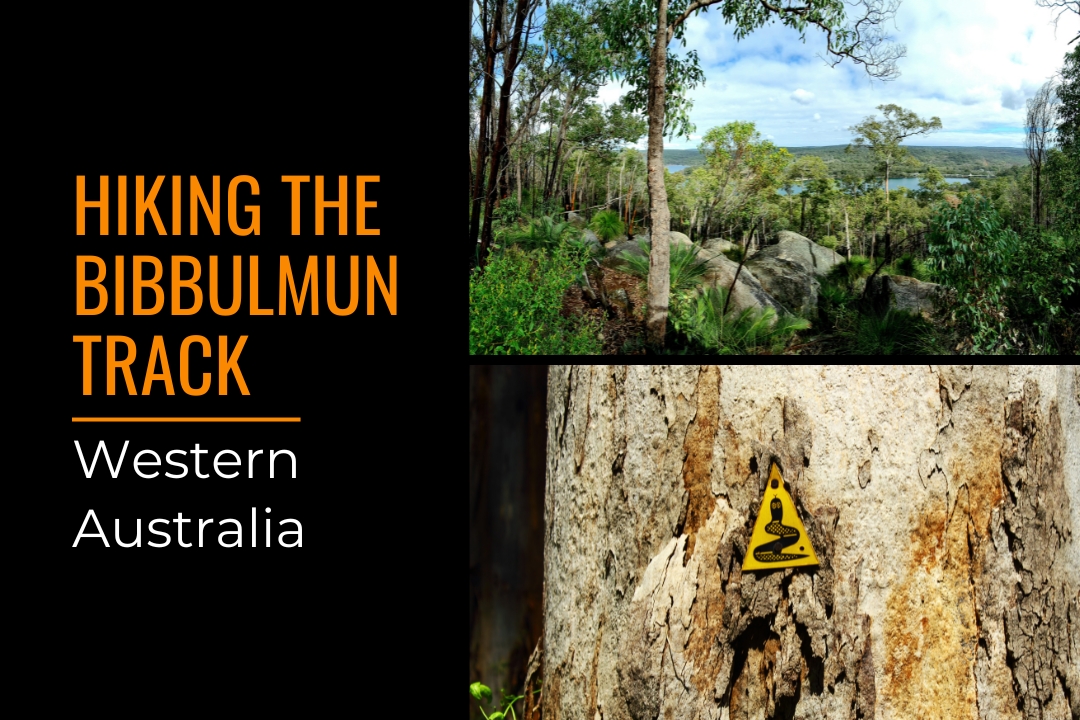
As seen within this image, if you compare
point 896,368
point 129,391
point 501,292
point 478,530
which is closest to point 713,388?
point 896,368

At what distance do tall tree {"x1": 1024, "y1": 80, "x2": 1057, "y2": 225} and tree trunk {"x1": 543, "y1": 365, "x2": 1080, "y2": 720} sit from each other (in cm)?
104

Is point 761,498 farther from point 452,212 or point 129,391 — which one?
point 129,391

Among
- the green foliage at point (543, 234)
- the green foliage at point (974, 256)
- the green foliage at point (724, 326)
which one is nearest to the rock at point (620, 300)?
the green foliage at point (724, 326)

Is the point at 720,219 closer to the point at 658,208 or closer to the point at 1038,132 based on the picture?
the point at 658,208

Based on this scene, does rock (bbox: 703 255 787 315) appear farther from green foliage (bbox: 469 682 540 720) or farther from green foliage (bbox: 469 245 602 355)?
green foliage (bbox: 469 682 540 720)

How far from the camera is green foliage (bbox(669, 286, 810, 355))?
8.40 ft

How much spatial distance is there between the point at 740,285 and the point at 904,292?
0.63 meters

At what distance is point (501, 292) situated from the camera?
2.62 meters

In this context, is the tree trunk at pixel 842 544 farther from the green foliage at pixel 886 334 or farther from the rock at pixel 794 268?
the rock at pixel 794 268

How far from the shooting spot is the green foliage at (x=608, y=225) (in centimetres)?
262

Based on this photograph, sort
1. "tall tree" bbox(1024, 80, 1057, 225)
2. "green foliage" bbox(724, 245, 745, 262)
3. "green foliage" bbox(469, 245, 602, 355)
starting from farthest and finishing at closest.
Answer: "tall tree" bbox(1024, 80, 1057, 225) → "green foliage" bbox(724, 245, 745, 262) → "green foliage" bbox(469, 245, 602, 355)

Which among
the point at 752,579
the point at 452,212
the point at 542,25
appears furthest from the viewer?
the point at 542,25

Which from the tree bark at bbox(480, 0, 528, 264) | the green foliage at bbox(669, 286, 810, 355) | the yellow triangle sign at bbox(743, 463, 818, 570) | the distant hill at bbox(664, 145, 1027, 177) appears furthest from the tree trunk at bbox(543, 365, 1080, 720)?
the distant hill at bbox(664, 145, 1027, 177)

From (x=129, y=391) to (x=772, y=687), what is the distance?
191 cm
